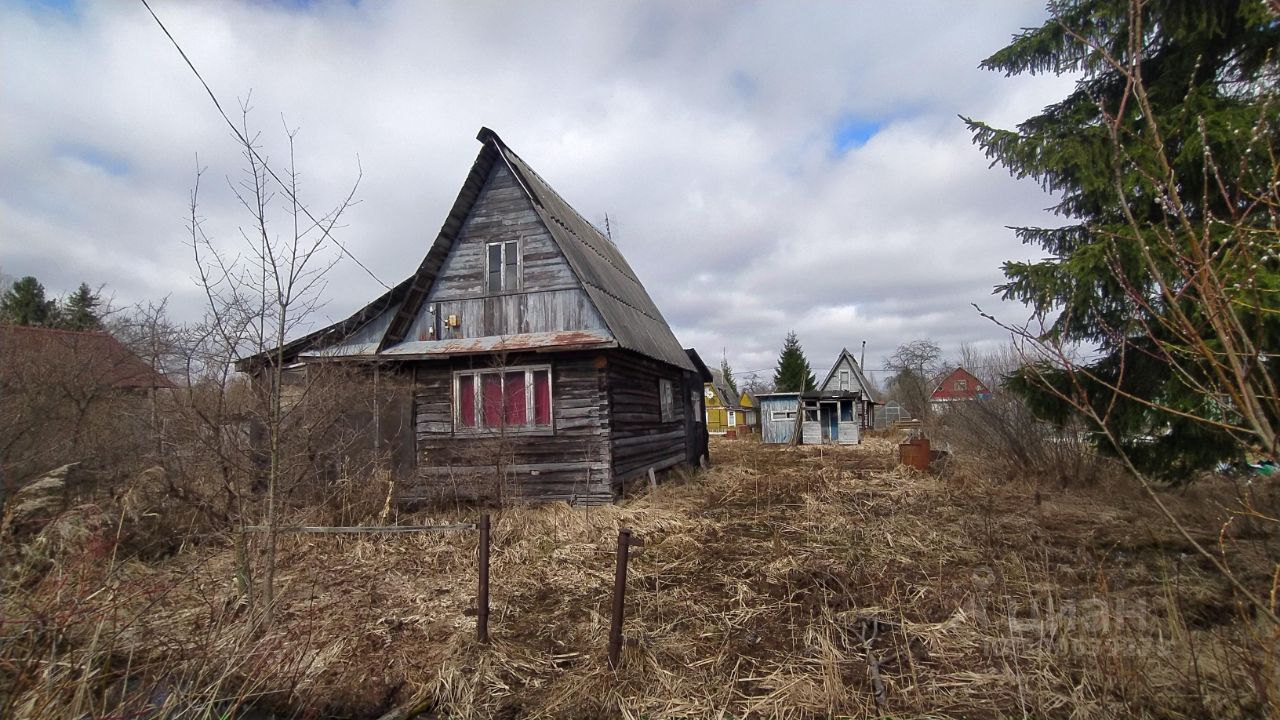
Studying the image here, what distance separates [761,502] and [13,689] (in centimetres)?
1070

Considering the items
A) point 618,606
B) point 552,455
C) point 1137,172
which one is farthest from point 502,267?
point 1137,172

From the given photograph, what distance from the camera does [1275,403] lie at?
170cm

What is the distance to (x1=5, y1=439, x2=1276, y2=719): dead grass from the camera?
382 cm

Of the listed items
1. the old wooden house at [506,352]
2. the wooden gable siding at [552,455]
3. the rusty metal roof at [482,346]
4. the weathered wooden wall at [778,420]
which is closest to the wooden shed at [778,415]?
the weathered wooden wall at [778,420]

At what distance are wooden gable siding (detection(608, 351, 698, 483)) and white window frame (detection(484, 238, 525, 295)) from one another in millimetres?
2432

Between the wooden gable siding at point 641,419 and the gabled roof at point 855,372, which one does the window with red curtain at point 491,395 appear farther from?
the gabled roof at point 855,372

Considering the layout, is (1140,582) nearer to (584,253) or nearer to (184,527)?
(584,253)

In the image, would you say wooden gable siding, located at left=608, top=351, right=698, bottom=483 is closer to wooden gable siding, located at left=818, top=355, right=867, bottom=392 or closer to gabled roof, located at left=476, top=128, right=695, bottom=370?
gabled roof, located at left=476, top=128, right=695, bottom=370

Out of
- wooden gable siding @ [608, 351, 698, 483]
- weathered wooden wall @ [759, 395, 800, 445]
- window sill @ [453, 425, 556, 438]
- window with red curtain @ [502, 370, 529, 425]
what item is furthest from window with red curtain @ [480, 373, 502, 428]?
weathered wooden wall @ [759, 395, 800, 445]

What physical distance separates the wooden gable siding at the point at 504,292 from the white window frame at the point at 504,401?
827 mm

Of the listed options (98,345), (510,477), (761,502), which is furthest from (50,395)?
(761,502)

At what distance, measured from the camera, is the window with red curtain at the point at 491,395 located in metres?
11.1

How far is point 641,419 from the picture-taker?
Answer: 12711mm

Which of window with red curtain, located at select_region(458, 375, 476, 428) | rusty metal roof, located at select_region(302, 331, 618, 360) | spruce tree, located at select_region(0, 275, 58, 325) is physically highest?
spruce tree, located at select_region(0, 275, 58, 325)
